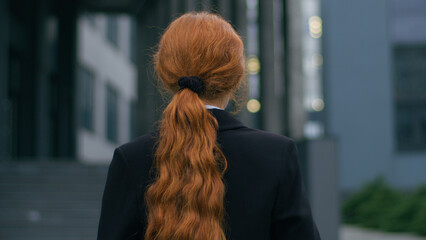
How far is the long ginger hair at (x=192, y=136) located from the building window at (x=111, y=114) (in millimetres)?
30113

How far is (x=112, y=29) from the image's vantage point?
32.9 metres

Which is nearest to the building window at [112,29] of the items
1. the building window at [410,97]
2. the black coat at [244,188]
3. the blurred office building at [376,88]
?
the blurred office building at [376,88]

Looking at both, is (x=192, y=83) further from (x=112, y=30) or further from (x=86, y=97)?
(x=112, y=30)

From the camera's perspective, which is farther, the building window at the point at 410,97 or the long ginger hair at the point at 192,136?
the building window at the point at 410,97

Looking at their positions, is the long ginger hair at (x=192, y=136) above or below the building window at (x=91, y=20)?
below

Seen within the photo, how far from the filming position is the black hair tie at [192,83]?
1.87 meters

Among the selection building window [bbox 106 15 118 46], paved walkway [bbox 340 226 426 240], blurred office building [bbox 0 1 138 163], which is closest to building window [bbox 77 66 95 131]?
blurred office building [bbox 0 1 138 163]

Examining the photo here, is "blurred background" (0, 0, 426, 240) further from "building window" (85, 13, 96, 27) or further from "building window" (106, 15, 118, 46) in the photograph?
"building window" (106, 15, 118, 46)

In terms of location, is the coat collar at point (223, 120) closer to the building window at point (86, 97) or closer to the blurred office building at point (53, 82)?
the blurred office building at point (53, 82)

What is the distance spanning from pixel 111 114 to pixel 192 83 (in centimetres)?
3132

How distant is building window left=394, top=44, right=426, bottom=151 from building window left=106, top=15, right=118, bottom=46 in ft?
→ 50.4

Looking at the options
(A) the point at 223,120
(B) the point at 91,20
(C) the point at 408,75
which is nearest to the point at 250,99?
(C) the point at 408,75

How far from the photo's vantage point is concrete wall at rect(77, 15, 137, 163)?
86.4ft

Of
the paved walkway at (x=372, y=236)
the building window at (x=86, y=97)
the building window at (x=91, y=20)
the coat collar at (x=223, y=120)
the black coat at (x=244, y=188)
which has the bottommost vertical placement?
the paved walkway at (x=372, y=236)
